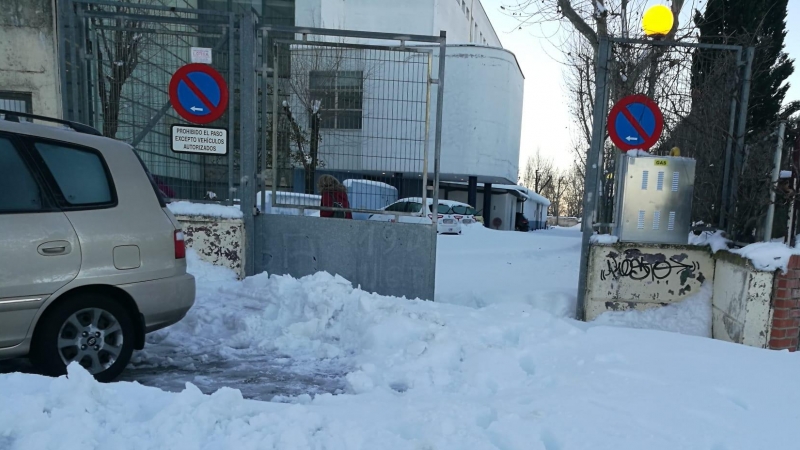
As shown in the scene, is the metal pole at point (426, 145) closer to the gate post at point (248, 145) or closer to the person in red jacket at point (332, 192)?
the person in red jacket at point (332, 192)

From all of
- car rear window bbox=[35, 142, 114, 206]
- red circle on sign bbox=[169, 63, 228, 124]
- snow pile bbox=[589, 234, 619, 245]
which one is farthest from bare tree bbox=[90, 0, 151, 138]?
snow pile bbox=[589, 234, 619, 245]

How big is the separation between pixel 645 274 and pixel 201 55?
604 cm

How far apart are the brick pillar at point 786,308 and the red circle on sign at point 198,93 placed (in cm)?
641

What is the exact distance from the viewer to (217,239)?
6293mm

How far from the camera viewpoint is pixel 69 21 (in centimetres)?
626

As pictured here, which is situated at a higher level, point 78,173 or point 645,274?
point 78,173

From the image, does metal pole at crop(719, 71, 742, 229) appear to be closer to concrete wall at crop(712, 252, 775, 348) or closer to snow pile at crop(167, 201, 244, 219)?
concrete wall at crop(712, 252, 775, 348)

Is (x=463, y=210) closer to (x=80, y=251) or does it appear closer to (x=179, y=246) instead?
(x=179, y=246)

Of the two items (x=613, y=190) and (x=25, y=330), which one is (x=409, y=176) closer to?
(x=613, y=190)

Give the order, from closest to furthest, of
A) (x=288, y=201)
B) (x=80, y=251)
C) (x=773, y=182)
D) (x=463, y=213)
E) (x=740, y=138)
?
1. (x=80, y=251)
2. (x=773, y=182)
3. (x=740, y=138)
4. (x=288, y=201)
5. (x=463, y=213)

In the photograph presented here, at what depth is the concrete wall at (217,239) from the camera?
20.5 feet

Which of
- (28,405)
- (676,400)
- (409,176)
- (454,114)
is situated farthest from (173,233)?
(454,114)

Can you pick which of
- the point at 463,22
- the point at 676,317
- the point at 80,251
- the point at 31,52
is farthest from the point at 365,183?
the point at 463,22

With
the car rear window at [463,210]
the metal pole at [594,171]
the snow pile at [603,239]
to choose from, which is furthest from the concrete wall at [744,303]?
the car rear window at [463,210]
